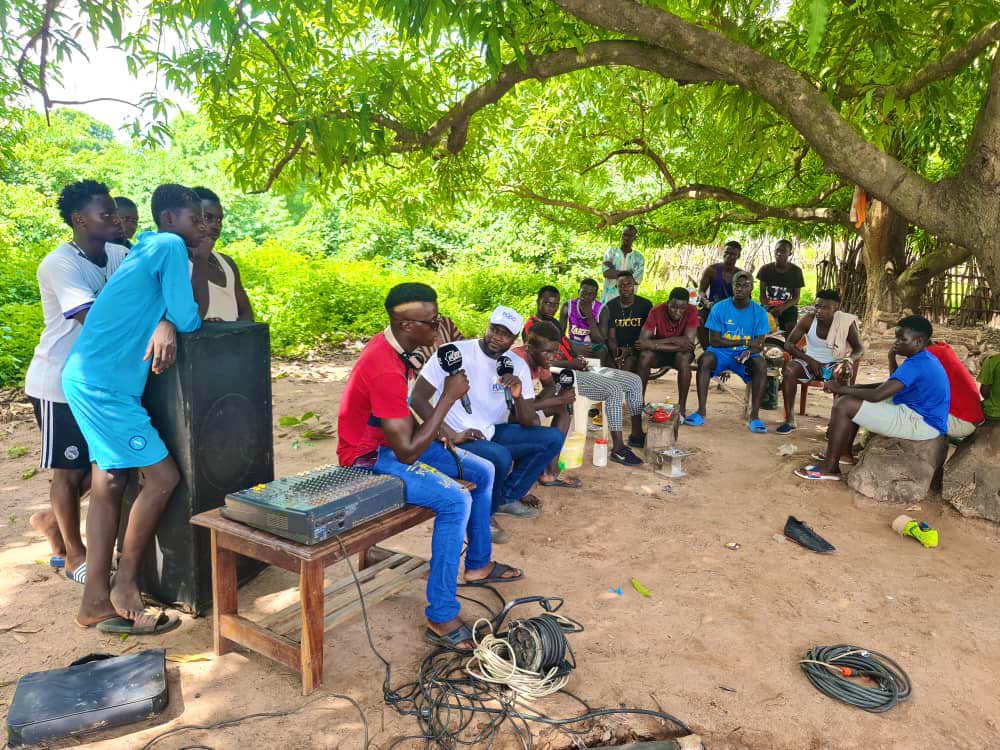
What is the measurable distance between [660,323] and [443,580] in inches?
188

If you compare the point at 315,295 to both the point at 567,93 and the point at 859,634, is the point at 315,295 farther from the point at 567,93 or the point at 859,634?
the point at 859,634

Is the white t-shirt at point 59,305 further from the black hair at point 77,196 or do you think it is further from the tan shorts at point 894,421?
the tan shorts at point 894,421

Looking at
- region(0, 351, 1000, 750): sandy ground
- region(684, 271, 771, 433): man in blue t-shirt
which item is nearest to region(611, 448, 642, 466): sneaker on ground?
region(0, 351, 1000, 750): sandy ground

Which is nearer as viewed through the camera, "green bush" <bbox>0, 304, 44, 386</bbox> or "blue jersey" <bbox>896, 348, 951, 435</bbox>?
"blue jersey" <bbox>896, 348, 951, 435</bbox>

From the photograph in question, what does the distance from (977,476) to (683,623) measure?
2.88m

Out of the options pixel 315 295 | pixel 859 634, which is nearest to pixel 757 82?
pixel 859 634

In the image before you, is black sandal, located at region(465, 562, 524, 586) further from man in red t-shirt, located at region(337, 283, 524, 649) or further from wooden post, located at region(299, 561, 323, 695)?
wooden post, located at region(299, 561, 323, 695)

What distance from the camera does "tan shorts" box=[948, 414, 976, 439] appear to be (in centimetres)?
526

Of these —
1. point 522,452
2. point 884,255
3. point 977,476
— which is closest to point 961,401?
point 977,476

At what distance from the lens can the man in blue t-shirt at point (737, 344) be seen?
718cm

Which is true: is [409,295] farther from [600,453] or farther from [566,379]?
[600,453]

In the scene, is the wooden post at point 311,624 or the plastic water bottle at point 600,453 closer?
the wooden post at point 311,624

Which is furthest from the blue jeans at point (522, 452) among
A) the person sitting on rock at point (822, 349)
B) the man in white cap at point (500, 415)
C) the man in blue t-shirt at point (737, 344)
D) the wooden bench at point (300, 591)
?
the person sitting on rock at point (822, 349)

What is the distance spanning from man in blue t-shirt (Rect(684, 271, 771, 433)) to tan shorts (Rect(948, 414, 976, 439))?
2.00 meters
